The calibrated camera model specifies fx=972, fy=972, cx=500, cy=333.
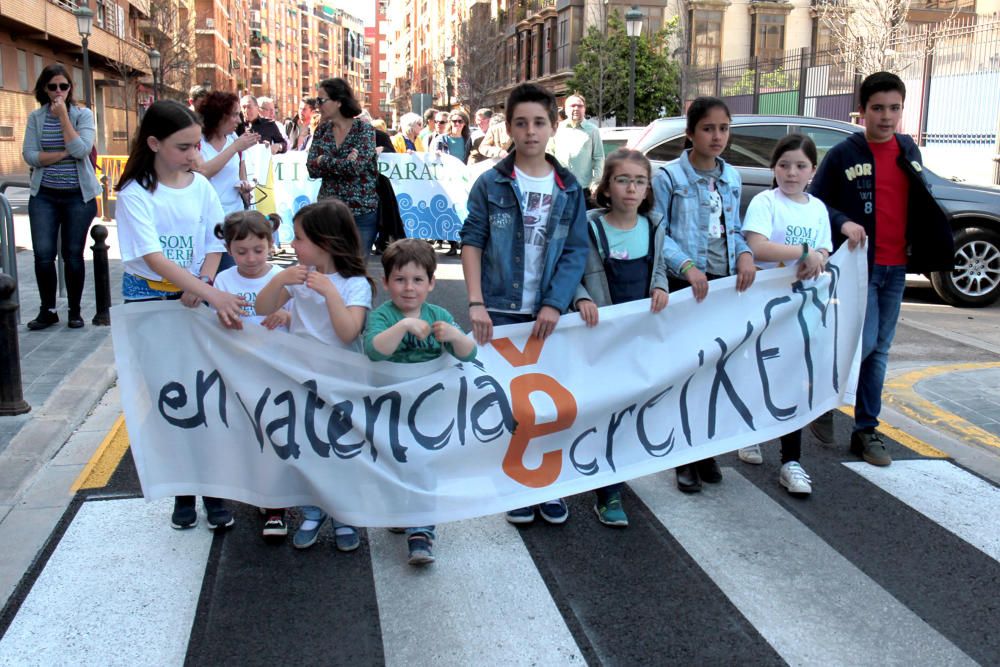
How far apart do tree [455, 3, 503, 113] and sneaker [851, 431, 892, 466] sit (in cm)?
5455

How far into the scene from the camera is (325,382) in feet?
12.6

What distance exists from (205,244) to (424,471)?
1396mm

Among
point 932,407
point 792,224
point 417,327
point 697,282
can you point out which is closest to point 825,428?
point 932,407

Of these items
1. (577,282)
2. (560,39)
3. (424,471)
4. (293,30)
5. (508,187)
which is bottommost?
(424,471)

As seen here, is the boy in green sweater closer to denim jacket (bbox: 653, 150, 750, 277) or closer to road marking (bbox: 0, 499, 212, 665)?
road marking (bbox: 0, 499, 212, 665)

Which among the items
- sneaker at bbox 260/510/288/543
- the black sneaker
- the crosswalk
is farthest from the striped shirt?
sneaker at bbox 260/510/288/543

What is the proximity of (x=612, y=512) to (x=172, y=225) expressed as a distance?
224 centimetres

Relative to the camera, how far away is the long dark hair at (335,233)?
382 cm

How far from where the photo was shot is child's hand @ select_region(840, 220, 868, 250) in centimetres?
475

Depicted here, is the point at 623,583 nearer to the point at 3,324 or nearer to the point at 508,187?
the point at 508,187

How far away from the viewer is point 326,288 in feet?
12.1

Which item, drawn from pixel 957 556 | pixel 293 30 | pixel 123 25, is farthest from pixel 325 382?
pixel 293 30

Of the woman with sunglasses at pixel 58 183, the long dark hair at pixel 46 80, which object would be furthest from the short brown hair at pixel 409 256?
the woman with sunglasses at pixel 58 183

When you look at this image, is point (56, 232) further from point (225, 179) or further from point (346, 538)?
point (346, 538)
